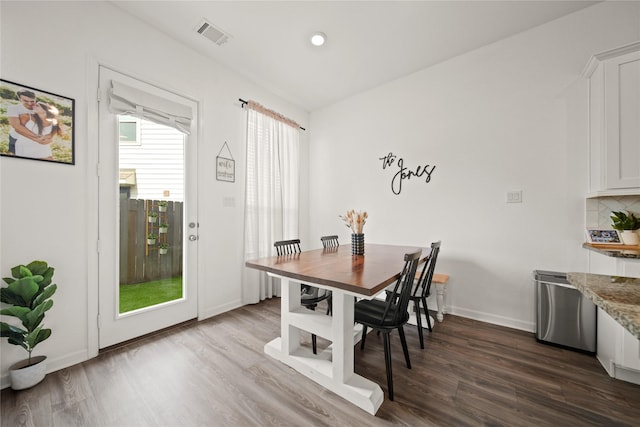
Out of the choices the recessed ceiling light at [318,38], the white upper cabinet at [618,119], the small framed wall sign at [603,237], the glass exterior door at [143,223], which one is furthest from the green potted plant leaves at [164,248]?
the small framed wall sign at [603,237]

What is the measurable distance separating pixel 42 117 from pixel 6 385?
189 centimetres

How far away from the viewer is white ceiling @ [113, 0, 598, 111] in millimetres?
2213

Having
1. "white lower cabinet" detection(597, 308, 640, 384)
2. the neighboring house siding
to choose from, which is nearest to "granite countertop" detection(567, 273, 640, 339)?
"white lower cabinet" detection(597, 308, 640, 384)

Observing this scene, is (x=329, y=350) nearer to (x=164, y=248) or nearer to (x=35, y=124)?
(x=164, y=248)

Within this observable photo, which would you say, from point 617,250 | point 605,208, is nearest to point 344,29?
point 605,208

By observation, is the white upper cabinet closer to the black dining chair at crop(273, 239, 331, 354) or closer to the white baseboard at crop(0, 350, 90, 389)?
the black dining chair at crop(273, 239, 331, 354)

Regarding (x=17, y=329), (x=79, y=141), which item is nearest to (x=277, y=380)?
(x=17, y=329)

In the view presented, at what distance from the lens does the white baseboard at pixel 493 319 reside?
2473 millimetres

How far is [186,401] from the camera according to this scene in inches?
60.7

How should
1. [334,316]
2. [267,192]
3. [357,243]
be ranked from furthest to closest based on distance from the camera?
[267,192], [357,243], [334,316]

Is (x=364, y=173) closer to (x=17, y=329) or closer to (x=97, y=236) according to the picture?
(x=97, y=236)

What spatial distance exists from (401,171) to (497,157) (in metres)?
1.05

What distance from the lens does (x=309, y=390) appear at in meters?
1.63

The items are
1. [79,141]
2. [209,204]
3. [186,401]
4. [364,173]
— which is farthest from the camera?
[364,173]
